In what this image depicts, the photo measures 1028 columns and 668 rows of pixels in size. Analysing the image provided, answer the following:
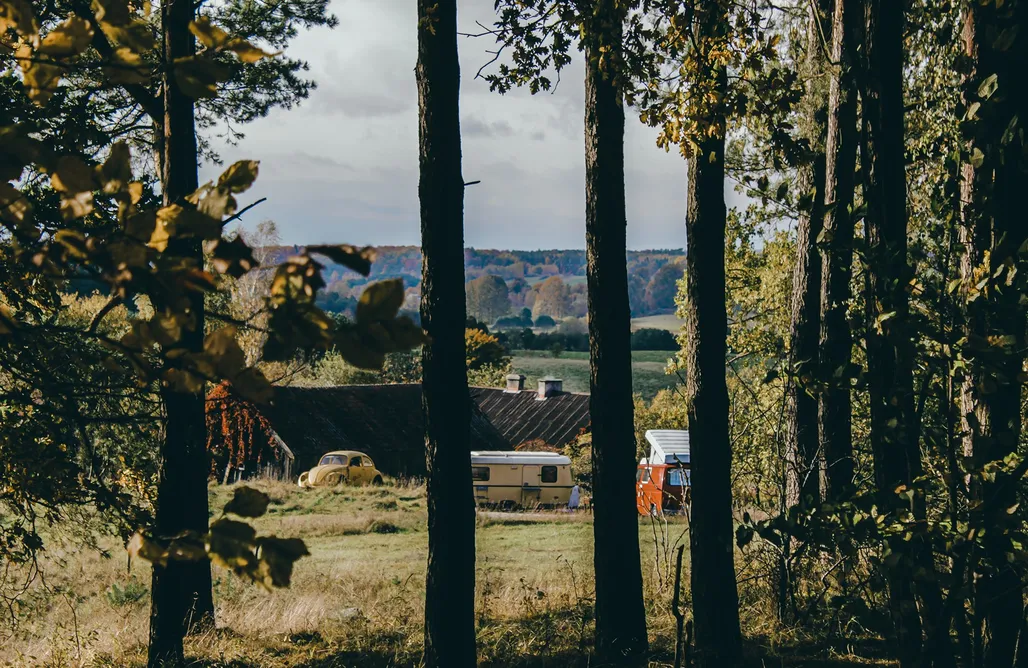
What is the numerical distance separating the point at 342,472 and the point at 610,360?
79.7ft

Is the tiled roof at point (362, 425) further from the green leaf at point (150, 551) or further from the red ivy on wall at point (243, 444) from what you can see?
the green leaf at point (150, 551)

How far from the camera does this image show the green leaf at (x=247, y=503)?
151 centimetres

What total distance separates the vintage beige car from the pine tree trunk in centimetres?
2754

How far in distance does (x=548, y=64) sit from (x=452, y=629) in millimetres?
4311

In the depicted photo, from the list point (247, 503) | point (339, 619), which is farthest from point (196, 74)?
point (339, 619)

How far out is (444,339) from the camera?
6219mm

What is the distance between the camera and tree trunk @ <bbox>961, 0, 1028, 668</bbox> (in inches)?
108

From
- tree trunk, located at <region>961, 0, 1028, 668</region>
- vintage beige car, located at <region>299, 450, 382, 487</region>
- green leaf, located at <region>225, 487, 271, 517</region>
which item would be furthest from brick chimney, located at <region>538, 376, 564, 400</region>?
green leaf, located at <region>225, 487, 271, 517</region>

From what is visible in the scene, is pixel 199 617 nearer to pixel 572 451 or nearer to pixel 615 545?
pixel 615 545

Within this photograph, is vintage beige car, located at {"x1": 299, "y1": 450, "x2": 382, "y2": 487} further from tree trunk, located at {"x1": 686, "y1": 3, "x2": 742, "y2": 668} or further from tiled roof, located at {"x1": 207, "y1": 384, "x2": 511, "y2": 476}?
tree trunk, located at {"x1": 686, "y1": 3, "x2": 742, "y2": 668}

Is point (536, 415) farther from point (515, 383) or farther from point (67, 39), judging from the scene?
point (67, 39)

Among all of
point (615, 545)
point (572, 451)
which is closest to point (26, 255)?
point (615, 545)

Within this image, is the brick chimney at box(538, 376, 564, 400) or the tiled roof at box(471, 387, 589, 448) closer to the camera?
the tiled roof at box(471, 387, 589, 448)

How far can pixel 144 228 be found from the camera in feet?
4.58
